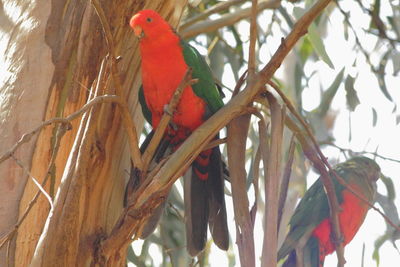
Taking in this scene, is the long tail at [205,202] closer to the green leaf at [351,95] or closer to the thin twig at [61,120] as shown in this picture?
the thin twig at [61,120]

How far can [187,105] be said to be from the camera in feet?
6.84

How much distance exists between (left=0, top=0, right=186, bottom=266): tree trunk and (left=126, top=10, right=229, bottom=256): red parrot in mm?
151

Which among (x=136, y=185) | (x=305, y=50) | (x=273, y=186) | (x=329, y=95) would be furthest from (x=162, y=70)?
(x=305, y=50)

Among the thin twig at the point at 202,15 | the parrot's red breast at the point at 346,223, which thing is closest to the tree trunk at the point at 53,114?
the thin twig at the point at 202,15

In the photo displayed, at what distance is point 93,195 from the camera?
164cm

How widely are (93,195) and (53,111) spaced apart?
225mm

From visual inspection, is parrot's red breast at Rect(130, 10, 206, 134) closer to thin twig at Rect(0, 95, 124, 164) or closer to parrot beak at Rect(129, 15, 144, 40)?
parrot beak at Rect(129, 15, 144, 40)

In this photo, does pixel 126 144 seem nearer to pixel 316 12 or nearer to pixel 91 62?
pixel 91 62

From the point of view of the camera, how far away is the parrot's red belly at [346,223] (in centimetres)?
282

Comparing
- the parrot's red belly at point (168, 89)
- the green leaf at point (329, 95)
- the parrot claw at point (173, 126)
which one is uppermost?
the green leaf at point (329, 95)

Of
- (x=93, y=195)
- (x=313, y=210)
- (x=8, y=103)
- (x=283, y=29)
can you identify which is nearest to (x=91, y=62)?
(x=8, y=103)

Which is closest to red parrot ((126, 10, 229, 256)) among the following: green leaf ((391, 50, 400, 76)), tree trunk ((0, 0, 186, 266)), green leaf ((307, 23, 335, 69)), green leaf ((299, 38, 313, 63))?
tree trunk ((0, 0, 186, 266))

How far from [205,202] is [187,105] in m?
0.31

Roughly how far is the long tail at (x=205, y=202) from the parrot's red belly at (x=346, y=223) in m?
0.92
